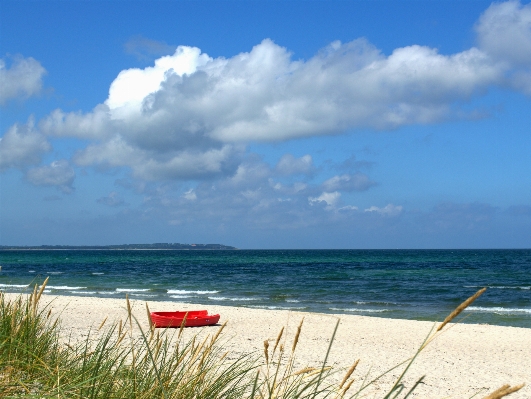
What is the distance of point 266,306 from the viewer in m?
22.4

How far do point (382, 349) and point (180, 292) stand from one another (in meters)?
18.3

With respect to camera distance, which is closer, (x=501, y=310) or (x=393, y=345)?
(x=393, y=345)

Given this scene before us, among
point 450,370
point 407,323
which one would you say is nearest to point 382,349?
point 450,370

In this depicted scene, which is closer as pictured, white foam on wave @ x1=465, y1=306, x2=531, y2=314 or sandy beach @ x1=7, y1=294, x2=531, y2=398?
sandy beach @ x1=7, y1=294, x2=531, y2=398

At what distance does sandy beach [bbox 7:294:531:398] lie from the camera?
9195 millimetres

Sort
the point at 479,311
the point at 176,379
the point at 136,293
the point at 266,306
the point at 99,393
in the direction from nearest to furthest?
the point at 99,393 → the point at 176,379 → the point at 479,311 → the point at 266,306 → the point at 136,293

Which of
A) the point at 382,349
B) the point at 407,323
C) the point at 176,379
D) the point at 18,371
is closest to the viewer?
the point at 176,379

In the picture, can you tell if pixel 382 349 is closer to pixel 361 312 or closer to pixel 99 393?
pixel 361 312

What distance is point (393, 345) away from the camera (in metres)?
13.1

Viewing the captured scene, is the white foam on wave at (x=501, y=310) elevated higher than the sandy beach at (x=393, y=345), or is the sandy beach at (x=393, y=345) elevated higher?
the sandy beach at (x=393, y=345)

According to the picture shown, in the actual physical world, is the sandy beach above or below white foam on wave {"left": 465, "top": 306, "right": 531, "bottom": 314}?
above

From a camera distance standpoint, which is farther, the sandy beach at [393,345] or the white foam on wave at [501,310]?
the white foam on wave at [501,310]

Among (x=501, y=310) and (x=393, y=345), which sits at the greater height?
(x=393, y=345)

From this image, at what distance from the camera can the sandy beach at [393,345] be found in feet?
30.2
